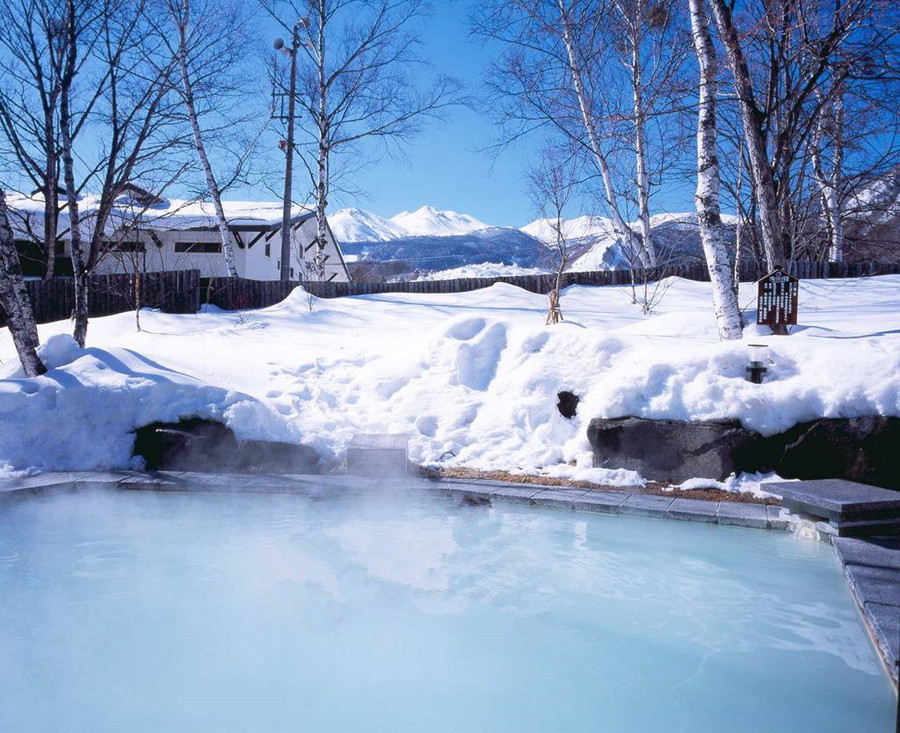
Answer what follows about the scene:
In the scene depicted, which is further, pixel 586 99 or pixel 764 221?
pixel 586 99

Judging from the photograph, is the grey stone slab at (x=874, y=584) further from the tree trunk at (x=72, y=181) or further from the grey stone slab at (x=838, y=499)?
the tree trunk at (x=72, y=181)

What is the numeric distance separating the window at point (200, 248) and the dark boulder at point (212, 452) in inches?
751

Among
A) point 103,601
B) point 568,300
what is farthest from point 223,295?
point 103,601

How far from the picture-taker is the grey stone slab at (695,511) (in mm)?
4242

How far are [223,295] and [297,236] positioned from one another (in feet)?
46.0

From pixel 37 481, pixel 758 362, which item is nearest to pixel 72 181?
pixel 37 481

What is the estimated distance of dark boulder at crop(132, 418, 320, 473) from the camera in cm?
555

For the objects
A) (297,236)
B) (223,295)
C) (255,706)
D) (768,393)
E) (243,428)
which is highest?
(297,236)

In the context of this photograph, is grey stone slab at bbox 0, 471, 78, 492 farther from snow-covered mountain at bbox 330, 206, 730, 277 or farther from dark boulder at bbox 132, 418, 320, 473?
snow-covered mountain at bbox 330, 206, 730, 277

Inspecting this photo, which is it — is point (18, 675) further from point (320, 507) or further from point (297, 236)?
point (297, 236)

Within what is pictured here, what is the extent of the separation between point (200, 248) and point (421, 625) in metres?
23.0

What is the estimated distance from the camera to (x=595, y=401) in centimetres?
568

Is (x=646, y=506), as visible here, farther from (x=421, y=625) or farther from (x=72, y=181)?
(x=72, y=181)

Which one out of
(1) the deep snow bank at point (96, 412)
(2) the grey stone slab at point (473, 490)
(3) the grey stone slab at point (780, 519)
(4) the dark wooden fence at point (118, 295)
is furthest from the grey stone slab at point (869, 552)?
(4) the dark wooden fence at point (118, 295)
